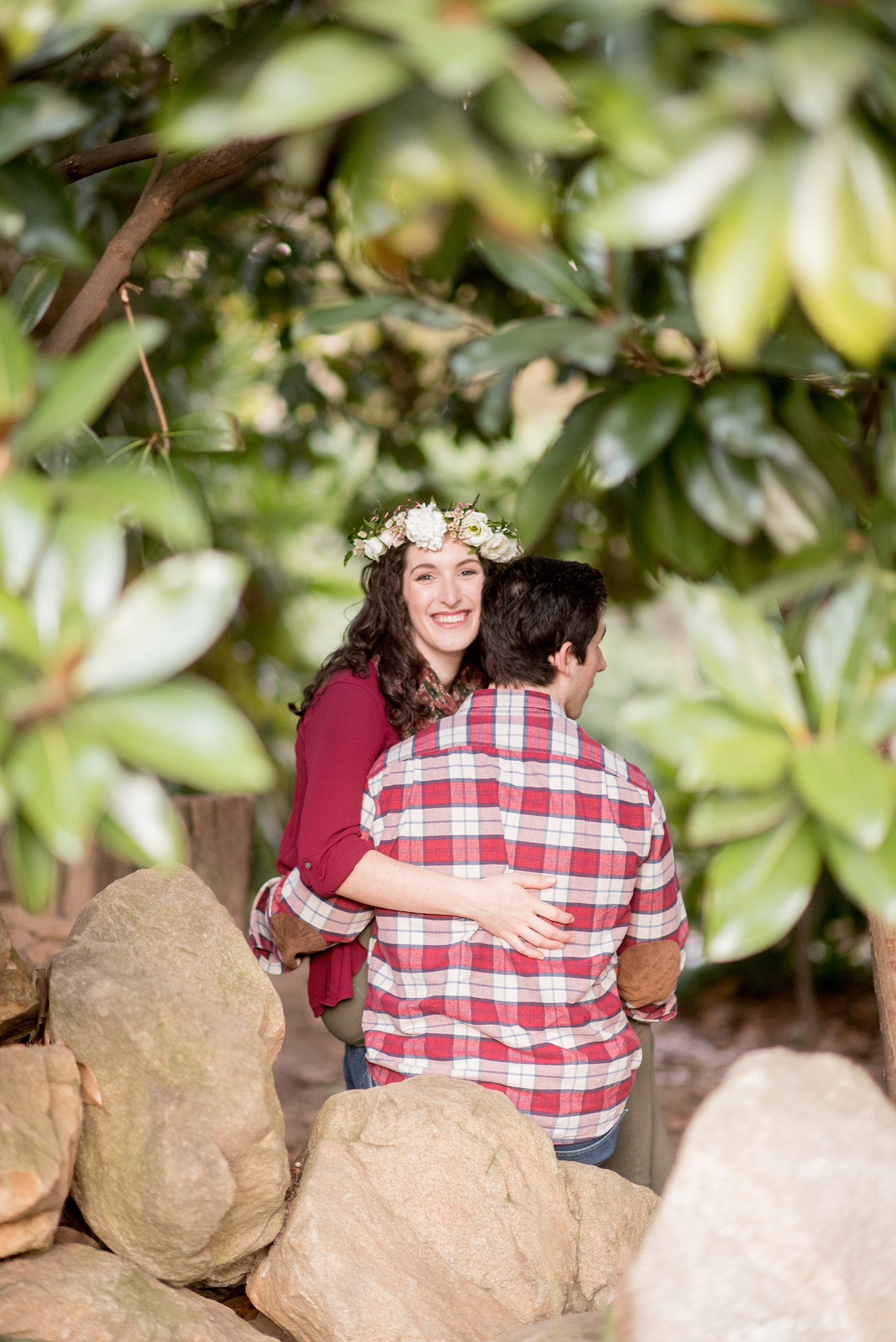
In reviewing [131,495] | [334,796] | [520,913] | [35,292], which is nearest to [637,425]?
[131,495]

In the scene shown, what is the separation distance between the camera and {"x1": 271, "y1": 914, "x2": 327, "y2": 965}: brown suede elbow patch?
8.13 feet

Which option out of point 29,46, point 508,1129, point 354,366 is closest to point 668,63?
point 29,46

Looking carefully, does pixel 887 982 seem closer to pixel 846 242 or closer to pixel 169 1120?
pixel 169 1120

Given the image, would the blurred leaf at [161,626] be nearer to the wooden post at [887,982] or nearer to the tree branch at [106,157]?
the tree branch at [106,157]

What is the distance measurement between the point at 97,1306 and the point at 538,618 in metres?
1.43

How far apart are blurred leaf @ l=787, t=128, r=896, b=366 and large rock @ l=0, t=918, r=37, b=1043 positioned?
162 cm

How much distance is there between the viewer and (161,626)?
0.86m

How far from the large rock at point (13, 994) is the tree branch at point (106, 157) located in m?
1.25

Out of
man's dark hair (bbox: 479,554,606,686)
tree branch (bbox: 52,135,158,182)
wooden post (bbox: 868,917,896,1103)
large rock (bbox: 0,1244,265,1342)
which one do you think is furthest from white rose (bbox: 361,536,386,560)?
large rock (bbox: 0,1244,265,1342)

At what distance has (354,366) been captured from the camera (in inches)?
211

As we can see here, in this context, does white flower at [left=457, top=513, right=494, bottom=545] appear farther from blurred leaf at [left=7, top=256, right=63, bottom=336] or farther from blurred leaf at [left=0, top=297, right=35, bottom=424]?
blurred leaf at [left=0, top=297, right=35, bottom=424]

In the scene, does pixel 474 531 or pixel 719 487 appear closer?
pixel 719 487

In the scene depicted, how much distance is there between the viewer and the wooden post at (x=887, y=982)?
7.07 ft

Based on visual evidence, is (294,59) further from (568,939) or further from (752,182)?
(568,939)
